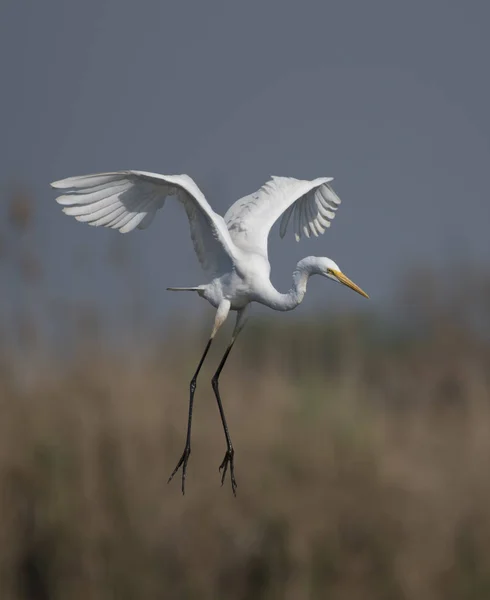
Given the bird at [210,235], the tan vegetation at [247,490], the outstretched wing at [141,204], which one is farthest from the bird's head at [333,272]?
the tan vegetation at [247,490]

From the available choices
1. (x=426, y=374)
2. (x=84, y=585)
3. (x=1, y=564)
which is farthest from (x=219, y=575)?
(x=426, y=374)

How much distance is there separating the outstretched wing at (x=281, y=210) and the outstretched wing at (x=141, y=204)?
0.13 meters

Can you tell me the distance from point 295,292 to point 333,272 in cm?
19

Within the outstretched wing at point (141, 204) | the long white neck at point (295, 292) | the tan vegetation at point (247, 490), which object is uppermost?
the outstretched wing at point (141, 204)

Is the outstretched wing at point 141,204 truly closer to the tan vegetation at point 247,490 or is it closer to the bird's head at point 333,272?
the bird's head at point 333,272

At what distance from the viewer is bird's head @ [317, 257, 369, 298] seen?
3.13m

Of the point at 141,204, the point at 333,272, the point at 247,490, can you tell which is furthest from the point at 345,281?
the point at 247,490

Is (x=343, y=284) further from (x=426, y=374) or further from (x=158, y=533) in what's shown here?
(x=426, y=374)

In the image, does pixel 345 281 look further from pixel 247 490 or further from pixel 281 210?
pixel 247 490

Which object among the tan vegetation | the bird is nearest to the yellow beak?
the bird

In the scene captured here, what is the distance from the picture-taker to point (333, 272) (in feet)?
10.4

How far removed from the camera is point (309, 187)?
401 cm

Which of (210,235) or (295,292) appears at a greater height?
(210,235)

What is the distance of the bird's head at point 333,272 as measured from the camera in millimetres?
3127
